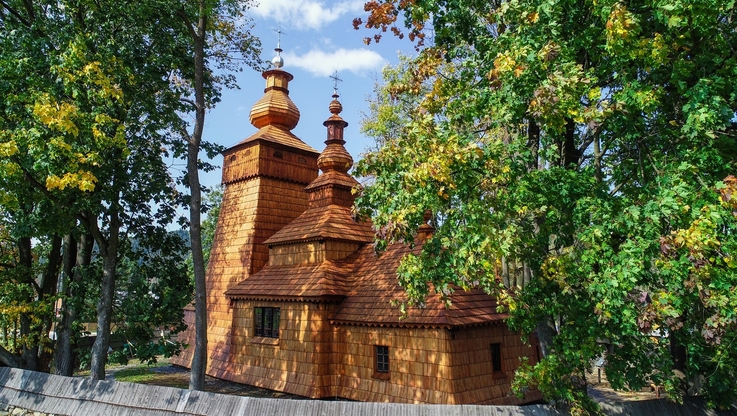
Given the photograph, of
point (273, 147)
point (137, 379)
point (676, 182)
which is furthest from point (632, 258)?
point (137, 379)

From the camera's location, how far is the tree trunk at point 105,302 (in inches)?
527

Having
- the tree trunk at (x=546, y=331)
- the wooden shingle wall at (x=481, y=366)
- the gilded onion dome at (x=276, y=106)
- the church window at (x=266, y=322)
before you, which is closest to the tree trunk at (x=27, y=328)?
the church window at (x=266, y=322)

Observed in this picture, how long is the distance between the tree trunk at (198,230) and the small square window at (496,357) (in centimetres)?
893

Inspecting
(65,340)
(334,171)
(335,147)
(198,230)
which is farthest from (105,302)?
(335,147)

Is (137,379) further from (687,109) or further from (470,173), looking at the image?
(687,109)

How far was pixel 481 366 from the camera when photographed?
46.4 ft

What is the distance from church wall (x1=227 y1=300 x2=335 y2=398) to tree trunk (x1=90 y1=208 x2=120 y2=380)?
5.88 meters

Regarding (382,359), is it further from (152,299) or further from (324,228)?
(152,299)

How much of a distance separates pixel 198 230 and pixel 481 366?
9.58m

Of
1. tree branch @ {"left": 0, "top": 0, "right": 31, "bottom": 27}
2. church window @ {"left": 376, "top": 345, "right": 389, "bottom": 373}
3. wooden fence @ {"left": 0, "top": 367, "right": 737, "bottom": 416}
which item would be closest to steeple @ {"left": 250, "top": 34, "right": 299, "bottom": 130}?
tree branch @ {"left": 0, "top": 0, "right": 31, "bottom": 27}

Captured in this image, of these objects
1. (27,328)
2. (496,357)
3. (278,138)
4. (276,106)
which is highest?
(276,106)

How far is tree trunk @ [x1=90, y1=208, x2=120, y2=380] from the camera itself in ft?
43.9

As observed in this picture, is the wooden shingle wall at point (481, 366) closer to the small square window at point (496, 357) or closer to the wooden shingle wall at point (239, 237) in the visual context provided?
the small square window at point (496, 357)

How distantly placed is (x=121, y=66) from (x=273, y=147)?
33.0ft
